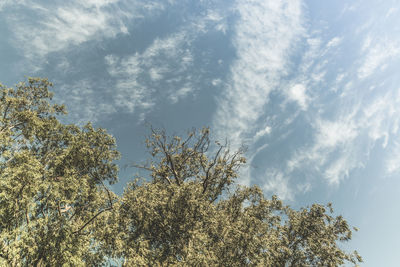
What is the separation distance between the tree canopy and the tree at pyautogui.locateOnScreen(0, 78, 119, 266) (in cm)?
7

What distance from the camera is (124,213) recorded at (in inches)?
720

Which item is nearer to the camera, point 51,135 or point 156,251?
point 156,251

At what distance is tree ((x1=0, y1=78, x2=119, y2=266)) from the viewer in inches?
534

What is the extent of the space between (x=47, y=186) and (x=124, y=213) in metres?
6.12

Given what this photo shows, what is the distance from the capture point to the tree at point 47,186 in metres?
13.6

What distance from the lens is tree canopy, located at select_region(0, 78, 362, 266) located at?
1405cm

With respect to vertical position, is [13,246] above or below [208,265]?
below

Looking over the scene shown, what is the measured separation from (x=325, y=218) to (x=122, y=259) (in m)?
22.4

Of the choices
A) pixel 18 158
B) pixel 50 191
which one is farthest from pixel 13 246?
pixel 18 158

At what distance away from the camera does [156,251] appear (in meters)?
16.3

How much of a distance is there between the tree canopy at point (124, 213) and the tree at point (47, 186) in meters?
0.07

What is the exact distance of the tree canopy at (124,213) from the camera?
14047 mm

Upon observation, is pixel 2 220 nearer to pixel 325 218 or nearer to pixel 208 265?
pixel 208 265

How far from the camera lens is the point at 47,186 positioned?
598 inches
